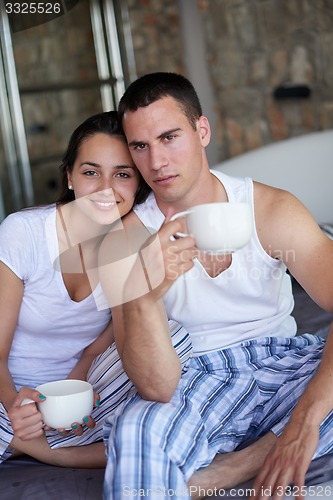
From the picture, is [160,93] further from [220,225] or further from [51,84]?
[51,84]

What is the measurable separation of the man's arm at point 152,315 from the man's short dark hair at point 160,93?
388 millimetres

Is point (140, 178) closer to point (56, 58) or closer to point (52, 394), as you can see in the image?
point (52, 394)

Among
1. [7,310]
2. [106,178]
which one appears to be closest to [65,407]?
[7,310]

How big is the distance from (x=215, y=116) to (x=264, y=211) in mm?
2544

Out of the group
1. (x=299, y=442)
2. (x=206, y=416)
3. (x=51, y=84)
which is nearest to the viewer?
(x=299, y=442)

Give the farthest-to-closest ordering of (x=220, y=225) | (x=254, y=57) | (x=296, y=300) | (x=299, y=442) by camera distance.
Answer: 1. (x=254, y=57)
2. (x=296, y=300)
3. (x=299, y=442)
4. (x=220, y=225)

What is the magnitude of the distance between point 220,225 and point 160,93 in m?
0.55

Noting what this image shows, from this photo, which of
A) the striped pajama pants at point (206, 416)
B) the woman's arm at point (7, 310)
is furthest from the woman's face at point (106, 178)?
the striped pajama pants at point (206, 416)

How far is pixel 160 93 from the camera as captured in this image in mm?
1512

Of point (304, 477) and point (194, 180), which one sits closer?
point (304, 477)

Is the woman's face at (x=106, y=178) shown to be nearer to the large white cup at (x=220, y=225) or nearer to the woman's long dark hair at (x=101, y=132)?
the woman's long dark hair at (x=101, y=132)

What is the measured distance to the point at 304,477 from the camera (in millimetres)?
1204

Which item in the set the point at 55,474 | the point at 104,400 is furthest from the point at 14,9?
the point at 55,474

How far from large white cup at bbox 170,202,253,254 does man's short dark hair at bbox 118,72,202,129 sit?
1.61ft
